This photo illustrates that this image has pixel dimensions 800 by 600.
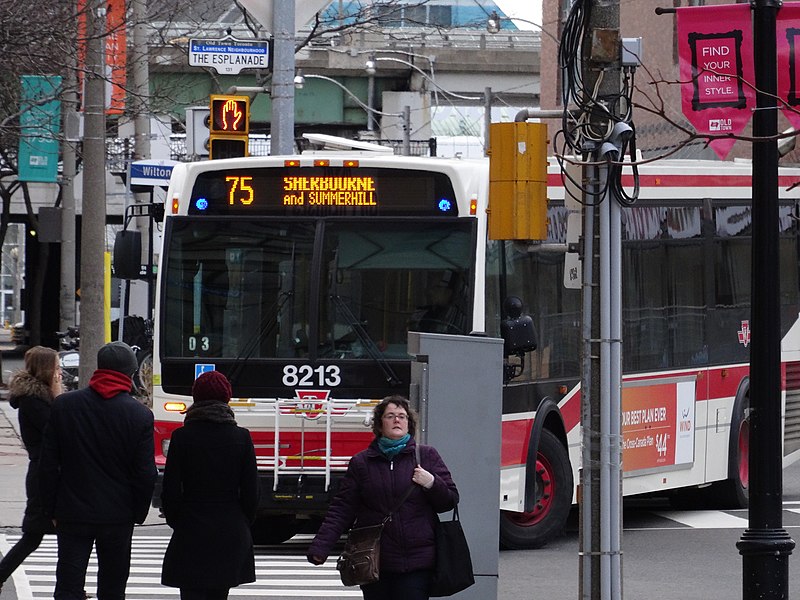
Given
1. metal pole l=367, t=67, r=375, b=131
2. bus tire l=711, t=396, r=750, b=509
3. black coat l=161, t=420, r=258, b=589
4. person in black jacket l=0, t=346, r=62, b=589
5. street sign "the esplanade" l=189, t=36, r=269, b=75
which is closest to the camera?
black coat l=161, t=420, r=258, b=589

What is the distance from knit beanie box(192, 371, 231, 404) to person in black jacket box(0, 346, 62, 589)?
7.32ft

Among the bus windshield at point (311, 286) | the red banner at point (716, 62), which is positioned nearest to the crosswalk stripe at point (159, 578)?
the bus windshield at point (311, 286)

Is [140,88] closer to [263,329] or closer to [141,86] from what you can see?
[141,86]

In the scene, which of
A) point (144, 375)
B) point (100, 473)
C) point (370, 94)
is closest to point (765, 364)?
point (100, 473)

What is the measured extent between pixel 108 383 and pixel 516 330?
14.4 feet

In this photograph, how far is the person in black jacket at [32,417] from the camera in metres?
10.0

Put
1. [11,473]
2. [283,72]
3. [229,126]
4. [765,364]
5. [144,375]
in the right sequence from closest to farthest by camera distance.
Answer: [765,364] → [229,126] → [283,72] → [11,473] → [144,375]

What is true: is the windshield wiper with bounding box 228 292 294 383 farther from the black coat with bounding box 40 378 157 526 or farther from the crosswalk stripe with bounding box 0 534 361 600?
the black coat with bounding box 40 378 157 526

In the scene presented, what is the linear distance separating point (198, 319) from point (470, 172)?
242cm

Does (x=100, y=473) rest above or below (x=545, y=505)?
above

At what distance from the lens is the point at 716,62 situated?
962cm

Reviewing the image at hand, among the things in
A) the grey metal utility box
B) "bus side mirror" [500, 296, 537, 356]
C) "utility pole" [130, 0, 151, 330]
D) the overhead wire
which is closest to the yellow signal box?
the overhead wire

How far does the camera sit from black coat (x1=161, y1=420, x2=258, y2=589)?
317 inches

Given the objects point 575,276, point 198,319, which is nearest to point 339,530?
point 575,276
